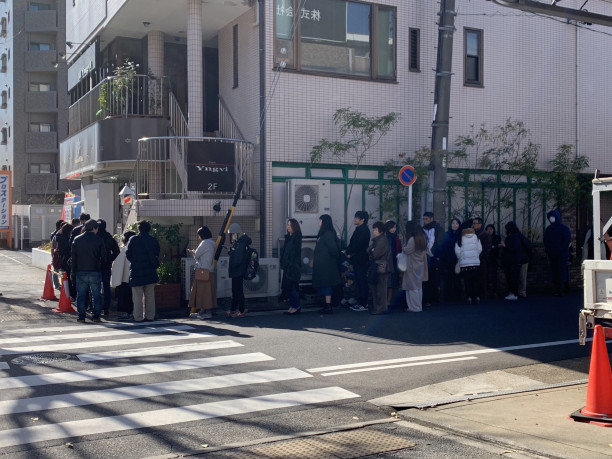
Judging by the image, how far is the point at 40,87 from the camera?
157 ft

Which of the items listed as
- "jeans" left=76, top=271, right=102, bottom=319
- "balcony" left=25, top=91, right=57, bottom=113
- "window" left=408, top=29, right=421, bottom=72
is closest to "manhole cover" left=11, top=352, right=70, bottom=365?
"jeans" left=76, top=271, right=102, bottom=319

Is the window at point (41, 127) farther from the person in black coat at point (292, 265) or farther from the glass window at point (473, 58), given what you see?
the person in black coat at point (292, 265)

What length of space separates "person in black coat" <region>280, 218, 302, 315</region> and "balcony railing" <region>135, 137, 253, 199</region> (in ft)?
7.33

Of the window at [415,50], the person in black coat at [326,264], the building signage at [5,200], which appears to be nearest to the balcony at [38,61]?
the building signage at [5,200]

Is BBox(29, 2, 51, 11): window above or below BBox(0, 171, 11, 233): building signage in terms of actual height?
above

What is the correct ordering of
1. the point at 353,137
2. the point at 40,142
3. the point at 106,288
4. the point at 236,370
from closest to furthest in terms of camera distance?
the point at 236,370 → the point at 106,288 → the point at 353,137 → the point at 40,142

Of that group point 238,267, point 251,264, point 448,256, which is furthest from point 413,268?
point 238,267

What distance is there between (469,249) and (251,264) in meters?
4.50

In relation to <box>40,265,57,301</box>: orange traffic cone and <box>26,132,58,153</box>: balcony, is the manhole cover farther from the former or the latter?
<box>26,132,58,153</box>: balcony

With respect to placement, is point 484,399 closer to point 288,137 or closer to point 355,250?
point 355,250

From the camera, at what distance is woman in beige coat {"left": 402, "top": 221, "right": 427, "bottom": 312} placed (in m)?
13.7

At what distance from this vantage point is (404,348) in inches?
414

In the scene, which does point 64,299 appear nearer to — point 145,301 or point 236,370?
point 145,301

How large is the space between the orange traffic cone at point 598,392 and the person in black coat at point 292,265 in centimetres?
734
